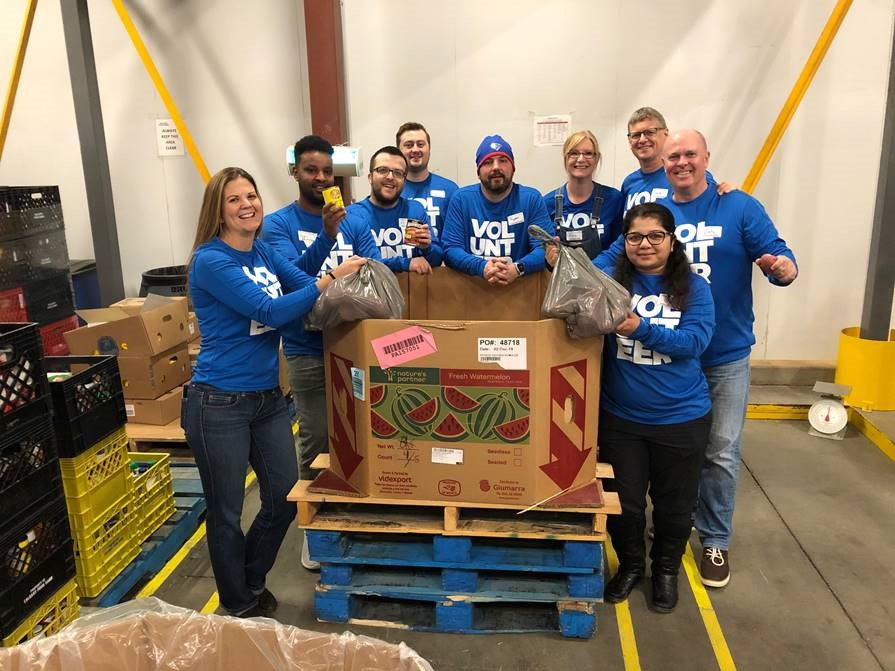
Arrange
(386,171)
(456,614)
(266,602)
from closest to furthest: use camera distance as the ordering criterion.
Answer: (456,614) → (266,602) → (386,171)

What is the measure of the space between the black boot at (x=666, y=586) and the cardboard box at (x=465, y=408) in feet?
2.23

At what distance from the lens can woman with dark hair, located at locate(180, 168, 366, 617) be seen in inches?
91.8

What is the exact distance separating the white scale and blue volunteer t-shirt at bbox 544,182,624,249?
241 cm

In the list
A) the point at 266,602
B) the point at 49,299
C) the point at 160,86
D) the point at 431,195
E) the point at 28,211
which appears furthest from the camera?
the point at 160,86

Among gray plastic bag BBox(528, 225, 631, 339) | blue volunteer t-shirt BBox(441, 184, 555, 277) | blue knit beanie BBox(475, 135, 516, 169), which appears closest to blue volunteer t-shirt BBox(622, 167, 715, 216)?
blue volunteer t-shirt BBox(441, 184, 555, 277)

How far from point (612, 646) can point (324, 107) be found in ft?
15.0

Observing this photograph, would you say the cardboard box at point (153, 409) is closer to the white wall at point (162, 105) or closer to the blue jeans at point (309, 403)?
the blue jeans at point (309, 403)

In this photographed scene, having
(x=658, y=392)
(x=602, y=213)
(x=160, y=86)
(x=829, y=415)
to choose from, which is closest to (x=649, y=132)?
(x=602, y=213)

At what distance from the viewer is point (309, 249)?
2.80 metres

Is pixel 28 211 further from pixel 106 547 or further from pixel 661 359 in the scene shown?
pixel 661 359

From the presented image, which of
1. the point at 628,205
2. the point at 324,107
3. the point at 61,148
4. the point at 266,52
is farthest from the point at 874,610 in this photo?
the point at 61,148

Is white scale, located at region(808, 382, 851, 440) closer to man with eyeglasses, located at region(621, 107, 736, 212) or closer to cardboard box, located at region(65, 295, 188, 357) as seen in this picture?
man with eyeglasses, located at region(621, 107, 736, 212)

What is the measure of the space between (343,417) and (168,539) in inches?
58.6

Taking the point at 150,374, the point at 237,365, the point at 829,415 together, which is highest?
the point at 237,365
